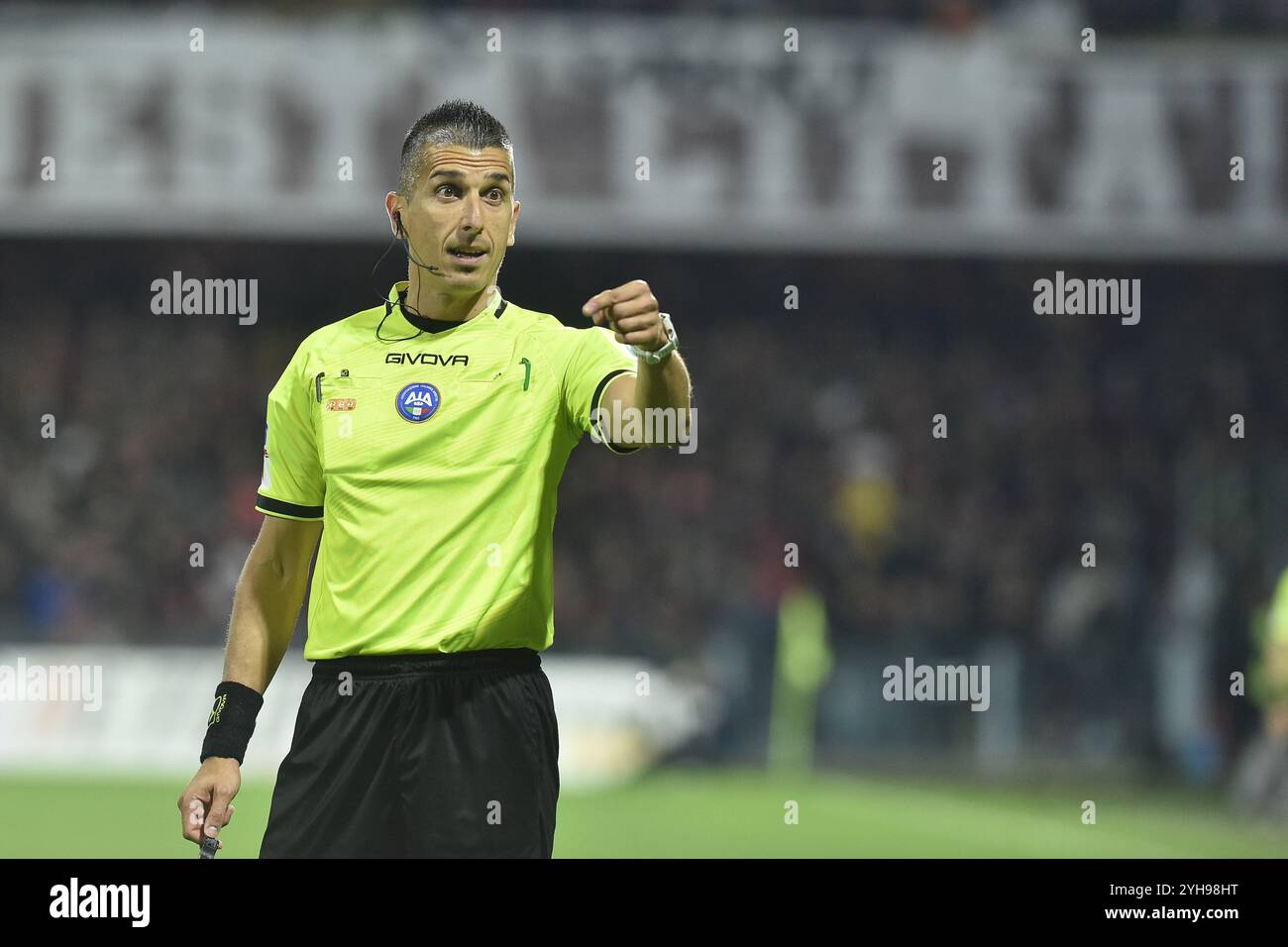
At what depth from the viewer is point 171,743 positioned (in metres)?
12.9

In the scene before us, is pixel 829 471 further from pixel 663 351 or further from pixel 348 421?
pixel 663 351

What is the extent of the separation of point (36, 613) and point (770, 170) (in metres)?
7.27

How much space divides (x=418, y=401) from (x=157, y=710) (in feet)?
33.0

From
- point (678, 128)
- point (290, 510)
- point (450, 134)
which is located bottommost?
point (290, 510)

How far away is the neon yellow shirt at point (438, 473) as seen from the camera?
349 cm

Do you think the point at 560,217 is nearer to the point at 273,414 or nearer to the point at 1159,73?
the point at 1159,73

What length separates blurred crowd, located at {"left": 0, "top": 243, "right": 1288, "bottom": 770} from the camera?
554 inches

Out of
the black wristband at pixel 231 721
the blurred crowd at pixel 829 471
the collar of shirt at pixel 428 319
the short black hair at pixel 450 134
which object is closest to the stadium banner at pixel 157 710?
the blurred crowd at pixel 829 471

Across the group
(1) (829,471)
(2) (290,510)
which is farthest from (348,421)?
(1) (829,471)

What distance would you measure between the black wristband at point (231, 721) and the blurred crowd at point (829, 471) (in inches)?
390

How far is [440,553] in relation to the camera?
349 cm

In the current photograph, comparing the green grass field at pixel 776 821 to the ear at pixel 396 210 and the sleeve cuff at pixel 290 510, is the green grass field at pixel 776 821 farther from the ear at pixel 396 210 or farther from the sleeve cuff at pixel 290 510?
the ear at pixel 396 210

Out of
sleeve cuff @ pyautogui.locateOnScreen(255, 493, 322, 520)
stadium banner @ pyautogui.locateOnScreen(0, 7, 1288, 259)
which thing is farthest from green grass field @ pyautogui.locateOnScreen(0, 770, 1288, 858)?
sleeve cuff @ pyautogui.locateOnScreen(255, 493, 322, 520)

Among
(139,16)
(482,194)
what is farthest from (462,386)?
(139,16)
